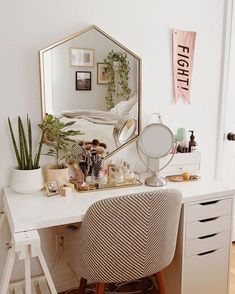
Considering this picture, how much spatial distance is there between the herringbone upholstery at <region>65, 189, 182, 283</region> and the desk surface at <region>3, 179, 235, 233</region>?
4.6 inches

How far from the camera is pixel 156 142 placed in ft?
5.75

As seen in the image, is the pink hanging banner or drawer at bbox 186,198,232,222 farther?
the pink hanging banner

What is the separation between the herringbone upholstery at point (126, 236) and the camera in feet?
4.12

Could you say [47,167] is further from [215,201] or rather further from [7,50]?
[215,201]

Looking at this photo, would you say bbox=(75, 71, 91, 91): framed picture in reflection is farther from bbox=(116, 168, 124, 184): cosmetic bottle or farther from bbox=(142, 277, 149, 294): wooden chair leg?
bbox=(142, 277, 149, 294): wooden chair leg

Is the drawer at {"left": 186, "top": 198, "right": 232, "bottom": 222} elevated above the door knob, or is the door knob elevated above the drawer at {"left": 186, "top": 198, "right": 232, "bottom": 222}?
the door knob

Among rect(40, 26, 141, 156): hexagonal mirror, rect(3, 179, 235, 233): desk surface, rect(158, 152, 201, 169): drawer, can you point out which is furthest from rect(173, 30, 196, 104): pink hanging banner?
rect(3, 179, 235, 233): desk surface

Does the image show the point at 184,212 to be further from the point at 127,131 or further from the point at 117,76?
the point at 117,76

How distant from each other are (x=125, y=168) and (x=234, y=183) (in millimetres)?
1129

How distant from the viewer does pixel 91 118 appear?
184 centimetres

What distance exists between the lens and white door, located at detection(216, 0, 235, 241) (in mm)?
2178

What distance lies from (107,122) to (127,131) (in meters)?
0.16

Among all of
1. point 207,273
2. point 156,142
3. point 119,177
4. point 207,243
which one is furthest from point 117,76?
point 207,273

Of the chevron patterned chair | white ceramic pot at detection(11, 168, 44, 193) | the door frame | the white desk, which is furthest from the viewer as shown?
the door frame
